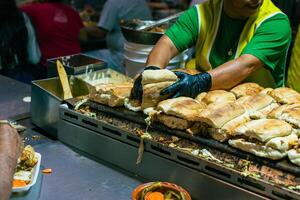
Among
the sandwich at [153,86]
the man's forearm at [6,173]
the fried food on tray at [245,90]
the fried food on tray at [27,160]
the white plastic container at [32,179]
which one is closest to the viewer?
the man's forearm at [6,173]

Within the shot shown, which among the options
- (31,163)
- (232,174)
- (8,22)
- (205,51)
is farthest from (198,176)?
(8,22)

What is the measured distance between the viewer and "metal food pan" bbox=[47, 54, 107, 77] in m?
2.60

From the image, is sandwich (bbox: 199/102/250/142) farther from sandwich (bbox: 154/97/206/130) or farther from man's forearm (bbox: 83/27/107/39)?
man's forearm (bbox: 83/27/107/39)

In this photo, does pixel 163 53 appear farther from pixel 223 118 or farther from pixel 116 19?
pixel 116 19

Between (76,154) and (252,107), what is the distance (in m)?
0.91

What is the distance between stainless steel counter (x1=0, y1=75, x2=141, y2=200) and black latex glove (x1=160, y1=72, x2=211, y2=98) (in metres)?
0.46

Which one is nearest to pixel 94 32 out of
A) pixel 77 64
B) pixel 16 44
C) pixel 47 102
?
pixel 16 44

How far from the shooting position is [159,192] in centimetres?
161

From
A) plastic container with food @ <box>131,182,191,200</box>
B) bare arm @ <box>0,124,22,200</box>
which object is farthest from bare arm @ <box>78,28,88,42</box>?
plastic container with food @ <box>131,182,191,200</box>

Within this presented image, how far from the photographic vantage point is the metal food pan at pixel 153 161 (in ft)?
5.12

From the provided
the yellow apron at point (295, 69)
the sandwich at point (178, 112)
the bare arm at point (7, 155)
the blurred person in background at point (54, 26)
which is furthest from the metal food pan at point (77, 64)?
the blurred person in background at point (54, 26)

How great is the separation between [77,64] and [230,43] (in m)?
1.01

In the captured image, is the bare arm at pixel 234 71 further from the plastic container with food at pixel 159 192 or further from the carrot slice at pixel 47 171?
the carrot slice at pixel 47 171

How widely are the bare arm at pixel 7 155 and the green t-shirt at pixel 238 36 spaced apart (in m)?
1.30
